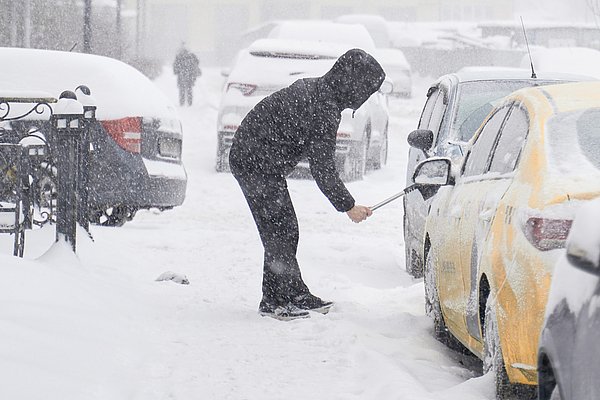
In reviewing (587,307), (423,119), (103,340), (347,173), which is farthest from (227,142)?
(587,307)

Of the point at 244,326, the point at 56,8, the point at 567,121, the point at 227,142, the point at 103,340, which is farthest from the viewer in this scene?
the point at 56,8

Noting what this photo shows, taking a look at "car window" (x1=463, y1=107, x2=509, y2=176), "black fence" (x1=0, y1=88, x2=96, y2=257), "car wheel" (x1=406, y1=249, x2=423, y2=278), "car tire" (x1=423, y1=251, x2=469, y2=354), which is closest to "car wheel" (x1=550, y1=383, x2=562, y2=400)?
"car window" (x1=463, y1=107, x2=509, y2=176)

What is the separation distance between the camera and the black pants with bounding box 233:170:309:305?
7.12 m

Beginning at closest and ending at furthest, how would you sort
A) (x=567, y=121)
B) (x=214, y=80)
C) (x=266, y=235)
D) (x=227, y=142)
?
1. (x=567, y=121)
2. (x=266, y=235)
3. (x=227, y=142)
4. (x=214, y=80)

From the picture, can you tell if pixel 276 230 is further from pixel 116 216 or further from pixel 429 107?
pixel 116 216

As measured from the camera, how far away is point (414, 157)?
9547 millimetres

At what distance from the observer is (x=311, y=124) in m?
6.89

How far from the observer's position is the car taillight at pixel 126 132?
10.4 m

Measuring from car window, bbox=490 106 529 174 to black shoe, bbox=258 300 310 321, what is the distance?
2030 millimetres

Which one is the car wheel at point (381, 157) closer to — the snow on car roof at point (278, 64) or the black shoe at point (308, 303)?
the snow on car roof at point (278, 64)

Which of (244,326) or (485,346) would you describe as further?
(244,326)

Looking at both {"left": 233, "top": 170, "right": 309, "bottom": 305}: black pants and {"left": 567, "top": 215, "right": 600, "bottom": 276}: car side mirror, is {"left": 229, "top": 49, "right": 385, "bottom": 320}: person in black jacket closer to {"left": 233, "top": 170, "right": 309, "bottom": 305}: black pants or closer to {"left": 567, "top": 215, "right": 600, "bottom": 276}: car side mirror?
{"left": 233, "top": 170, "right": 309, "bottom": 305}: black pants

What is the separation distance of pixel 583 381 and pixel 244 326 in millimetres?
4038

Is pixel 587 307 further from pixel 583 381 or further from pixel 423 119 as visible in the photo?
pixel 423 119
